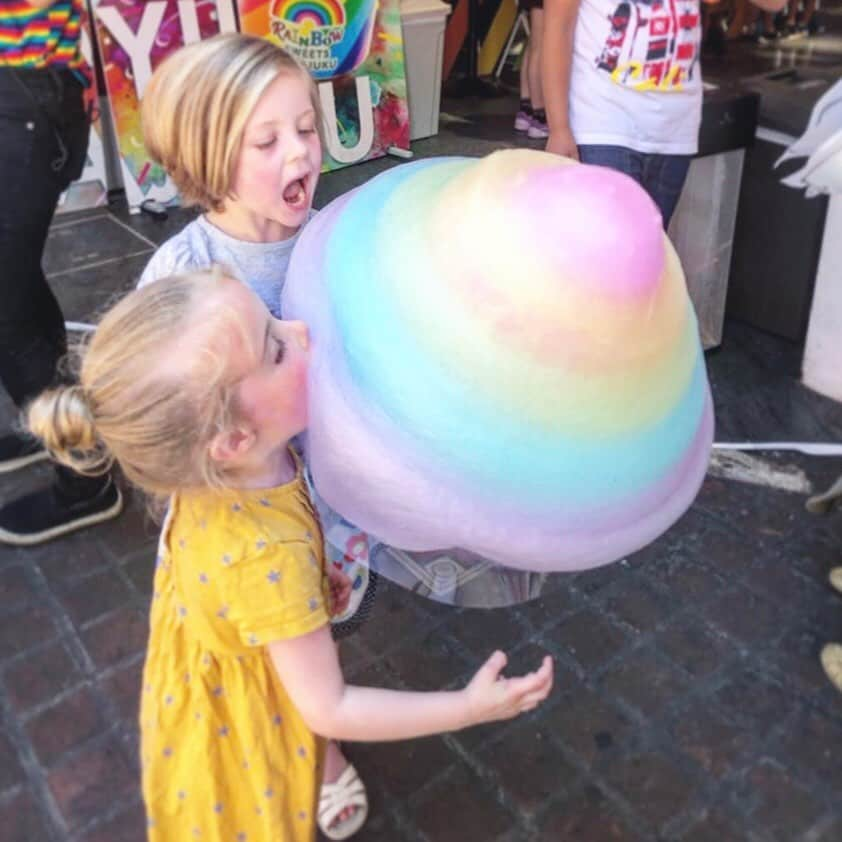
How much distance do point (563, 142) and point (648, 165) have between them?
27cm

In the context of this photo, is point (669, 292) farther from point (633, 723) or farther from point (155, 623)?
point (633, 723)

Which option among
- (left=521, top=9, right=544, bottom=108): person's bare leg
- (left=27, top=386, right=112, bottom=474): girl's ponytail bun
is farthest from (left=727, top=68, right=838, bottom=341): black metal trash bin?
(left=27, top=386, right=112, bottom=474): girl's ponytail bun

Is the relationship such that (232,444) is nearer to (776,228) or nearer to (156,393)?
(156,393)

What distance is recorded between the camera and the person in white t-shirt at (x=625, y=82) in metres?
2.78

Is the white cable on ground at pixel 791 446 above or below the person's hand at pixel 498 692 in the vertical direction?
below

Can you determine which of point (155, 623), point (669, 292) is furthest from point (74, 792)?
point (669, 292)

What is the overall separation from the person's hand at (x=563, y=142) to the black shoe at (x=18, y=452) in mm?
1913

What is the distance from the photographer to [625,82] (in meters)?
2.83

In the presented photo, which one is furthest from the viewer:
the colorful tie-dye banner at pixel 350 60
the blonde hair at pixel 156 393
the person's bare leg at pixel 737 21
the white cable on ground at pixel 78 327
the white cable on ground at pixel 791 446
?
the person's bare leg at pixel 737 21

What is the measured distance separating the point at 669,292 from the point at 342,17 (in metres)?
4.76

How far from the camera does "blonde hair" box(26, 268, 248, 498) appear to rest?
4.30ft

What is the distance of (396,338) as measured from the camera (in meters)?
1.22

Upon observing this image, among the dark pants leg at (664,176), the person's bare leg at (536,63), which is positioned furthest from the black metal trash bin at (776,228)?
the person's bare leg at (536,63)

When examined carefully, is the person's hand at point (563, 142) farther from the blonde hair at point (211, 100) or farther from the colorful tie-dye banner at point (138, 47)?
the colorful tie-dye banner at point (138, 47)
